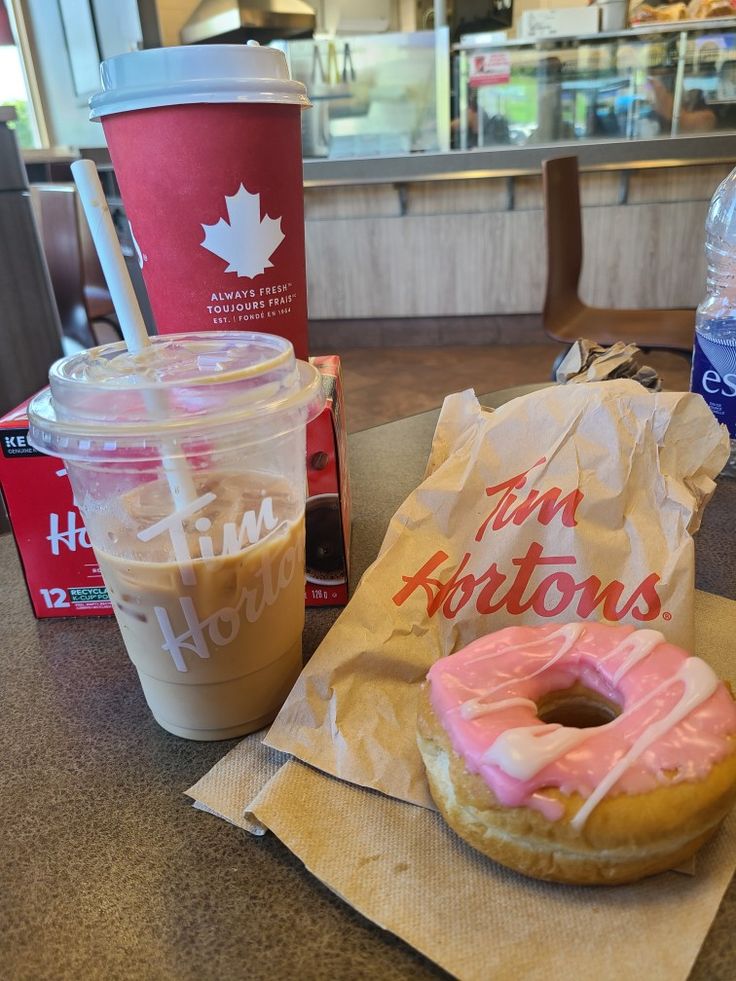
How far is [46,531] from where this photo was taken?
0.71 m

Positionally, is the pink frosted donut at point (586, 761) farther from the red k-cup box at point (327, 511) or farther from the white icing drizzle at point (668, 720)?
the red k-cup box at point (327, 511)

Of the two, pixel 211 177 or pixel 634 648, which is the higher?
pixel 211 177

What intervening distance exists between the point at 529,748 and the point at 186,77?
24.2 inches

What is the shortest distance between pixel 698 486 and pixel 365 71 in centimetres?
439

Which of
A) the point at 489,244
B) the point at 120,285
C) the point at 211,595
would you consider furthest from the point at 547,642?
the point at 489,244

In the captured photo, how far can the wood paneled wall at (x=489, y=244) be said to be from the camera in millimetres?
3736

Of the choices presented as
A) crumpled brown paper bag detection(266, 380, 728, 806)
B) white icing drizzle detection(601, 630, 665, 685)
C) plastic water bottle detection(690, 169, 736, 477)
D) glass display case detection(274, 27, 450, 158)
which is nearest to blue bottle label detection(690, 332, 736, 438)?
plastic water bottle detection(690, 169, 736, 477)

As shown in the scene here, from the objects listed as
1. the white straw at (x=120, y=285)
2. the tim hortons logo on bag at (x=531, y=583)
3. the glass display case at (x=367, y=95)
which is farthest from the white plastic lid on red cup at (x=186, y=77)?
the glass display case at (x=367, y=95)

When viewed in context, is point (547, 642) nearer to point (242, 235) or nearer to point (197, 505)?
point (197, 505)

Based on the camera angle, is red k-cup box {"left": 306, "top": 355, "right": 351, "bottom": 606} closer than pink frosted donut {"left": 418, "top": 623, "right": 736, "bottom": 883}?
No

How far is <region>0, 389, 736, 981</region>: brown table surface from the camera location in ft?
1.34

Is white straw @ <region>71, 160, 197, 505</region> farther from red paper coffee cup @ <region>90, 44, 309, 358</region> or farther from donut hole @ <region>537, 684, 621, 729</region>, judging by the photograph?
donut hole @ <region>537, 684, 621, 729</region>

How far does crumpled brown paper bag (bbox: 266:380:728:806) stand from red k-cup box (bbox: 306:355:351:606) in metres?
0.09

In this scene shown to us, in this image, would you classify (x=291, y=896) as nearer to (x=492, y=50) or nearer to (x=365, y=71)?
(x=492, y=50)
